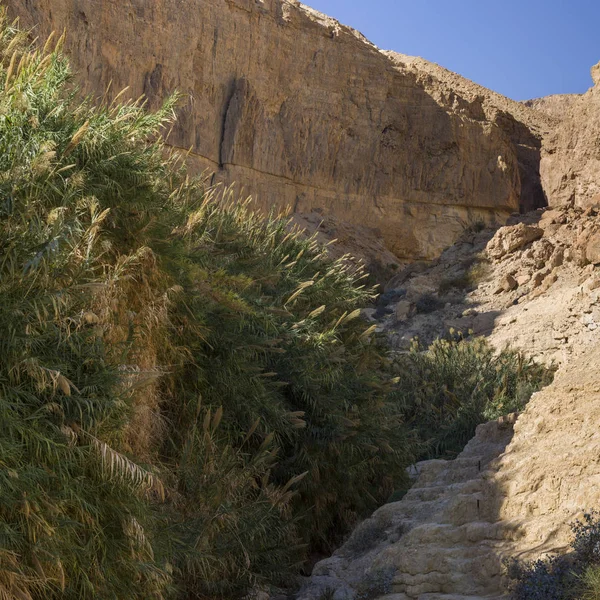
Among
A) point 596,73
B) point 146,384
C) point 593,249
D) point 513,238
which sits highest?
point 596,73

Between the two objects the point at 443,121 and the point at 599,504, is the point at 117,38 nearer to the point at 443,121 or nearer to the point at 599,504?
the point at 443,121

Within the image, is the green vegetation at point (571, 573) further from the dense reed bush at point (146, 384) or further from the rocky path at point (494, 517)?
the dense reed bush at point (146, 384)

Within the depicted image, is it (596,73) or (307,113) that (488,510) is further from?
(307,113)

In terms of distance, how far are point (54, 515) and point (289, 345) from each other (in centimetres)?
555

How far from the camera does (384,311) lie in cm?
3231

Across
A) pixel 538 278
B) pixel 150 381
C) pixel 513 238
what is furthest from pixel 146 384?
pixel 513 238

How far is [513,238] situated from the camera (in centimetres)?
3091

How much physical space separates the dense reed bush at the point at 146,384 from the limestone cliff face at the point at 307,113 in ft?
105

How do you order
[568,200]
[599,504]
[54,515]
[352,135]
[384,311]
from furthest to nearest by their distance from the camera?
[352,135] → [568,200] → [384,311] → [599,504] → [54,515]

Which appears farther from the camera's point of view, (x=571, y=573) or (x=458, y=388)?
(x=458, y=388)

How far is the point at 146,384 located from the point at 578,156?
30.8 m

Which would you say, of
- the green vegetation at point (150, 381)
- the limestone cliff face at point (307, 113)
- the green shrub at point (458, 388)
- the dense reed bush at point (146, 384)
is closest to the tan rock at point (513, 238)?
the green shrub at point (458, 388)

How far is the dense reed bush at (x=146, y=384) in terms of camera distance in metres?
6.37

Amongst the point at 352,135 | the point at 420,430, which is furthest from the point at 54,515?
the point at 352,135
